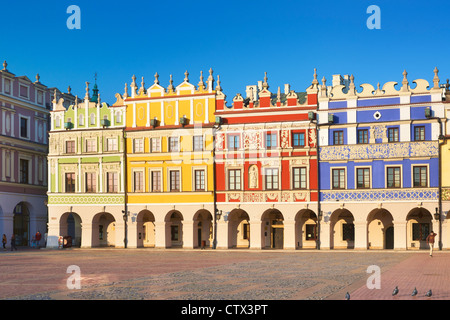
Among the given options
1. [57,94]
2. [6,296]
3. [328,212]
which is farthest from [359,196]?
[6,296]

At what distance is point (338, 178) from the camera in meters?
52.8

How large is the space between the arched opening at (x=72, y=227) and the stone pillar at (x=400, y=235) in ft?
88.9

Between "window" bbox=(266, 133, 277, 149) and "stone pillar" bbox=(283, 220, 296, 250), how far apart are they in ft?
19.5

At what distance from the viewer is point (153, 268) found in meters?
32.5

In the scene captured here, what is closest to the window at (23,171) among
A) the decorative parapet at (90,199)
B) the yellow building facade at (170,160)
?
the decorative parapet at (90,199)

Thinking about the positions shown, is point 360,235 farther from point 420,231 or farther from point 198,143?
point 198,143

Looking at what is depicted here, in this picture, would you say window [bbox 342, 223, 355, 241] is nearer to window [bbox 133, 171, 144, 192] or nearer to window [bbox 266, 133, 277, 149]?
window [bbox 266, 133, 277, 149]

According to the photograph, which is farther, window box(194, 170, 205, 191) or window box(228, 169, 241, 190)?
window box(194, 170, 205, 191)

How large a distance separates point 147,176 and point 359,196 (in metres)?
17.2

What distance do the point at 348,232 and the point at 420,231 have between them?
18.0ft

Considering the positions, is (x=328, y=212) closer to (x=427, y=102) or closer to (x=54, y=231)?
(x=427, y=102)

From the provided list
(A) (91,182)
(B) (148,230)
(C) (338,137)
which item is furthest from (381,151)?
(A) (91,182)

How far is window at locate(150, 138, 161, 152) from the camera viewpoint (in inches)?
2244

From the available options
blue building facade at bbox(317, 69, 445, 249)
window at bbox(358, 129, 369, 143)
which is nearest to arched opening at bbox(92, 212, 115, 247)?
blue building facade at bbox(317, 69, 445, 249)
